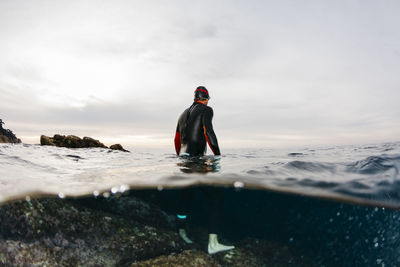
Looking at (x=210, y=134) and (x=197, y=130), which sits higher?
(x=197, y=130)

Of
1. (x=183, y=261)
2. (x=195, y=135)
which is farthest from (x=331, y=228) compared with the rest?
(x=183, y=261)

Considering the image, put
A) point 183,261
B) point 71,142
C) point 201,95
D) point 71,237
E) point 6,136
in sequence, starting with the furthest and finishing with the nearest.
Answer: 1. point 6,136
2. point 71,142
3. point 201,95
4. point 71,237
5. point 183,261

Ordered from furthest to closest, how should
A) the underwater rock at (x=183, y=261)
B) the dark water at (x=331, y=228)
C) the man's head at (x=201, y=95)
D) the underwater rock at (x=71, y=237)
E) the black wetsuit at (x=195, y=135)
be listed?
the man's head at (x=201, y=95) → the dark water at (x=331, y=228) → the black wetsuit at (x=195, y=135) → the underwater rock at (x=183, y=261) → the underwater rock at (x=71, y=237)

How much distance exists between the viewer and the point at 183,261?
438cm

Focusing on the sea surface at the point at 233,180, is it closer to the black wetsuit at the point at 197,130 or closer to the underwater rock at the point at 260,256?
the black wetsuit at the point at 197,130

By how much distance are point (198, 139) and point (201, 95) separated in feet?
4.47

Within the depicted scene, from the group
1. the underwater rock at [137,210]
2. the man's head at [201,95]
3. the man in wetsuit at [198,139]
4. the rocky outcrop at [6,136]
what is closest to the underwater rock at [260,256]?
the man in wetsuit at [198,139]

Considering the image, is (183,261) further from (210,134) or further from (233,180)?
(210,134)

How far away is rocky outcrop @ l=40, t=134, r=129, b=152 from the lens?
18.7 meters

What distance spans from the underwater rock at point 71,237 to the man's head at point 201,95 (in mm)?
3814

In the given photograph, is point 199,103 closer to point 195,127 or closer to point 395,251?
point 195,127

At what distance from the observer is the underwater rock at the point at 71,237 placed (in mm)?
4137

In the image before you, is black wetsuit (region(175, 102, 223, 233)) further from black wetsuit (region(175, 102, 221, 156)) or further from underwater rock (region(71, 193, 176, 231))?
underwater rock (region(71, 193, 176, 231))

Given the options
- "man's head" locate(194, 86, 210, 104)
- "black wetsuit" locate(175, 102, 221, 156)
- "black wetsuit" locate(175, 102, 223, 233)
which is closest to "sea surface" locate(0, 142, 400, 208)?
"black wetsuit" locate(175, 102, 223, 233)
